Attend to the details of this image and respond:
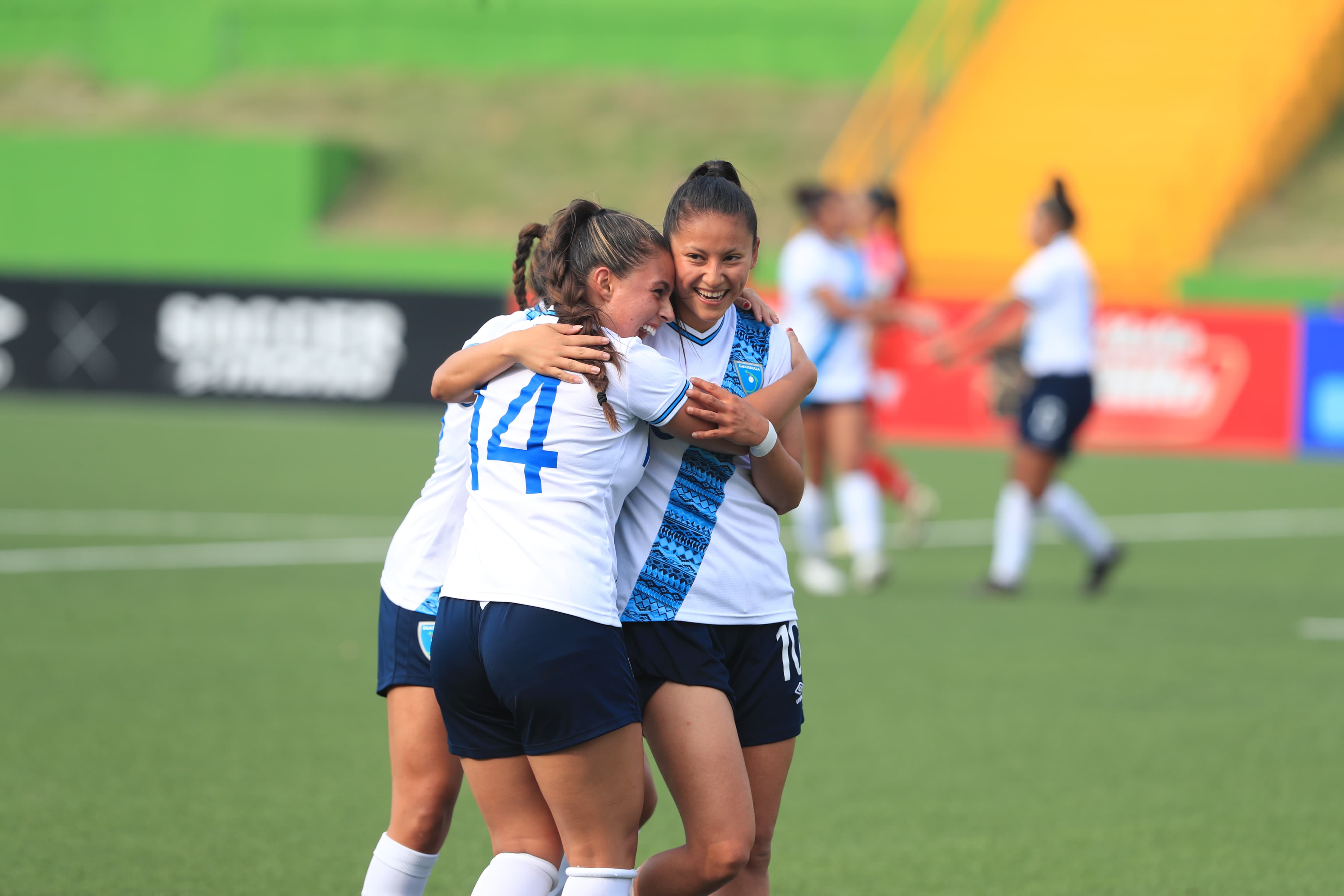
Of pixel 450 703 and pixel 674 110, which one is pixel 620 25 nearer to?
pixel 674 110

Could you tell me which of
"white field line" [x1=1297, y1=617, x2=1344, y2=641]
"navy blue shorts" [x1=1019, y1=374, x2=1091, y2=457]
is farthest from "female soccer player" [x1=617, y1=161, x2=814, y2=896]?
"navy blue shorts" [x1=1019, y1=374, x2=1091, y2=457]

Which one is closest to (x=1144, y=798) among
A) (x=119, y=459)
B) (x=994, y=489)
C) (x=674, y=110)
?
(x=994, y=489)

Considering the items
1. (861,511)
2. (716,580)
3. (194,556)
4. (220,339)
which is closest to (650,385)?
(716,580)

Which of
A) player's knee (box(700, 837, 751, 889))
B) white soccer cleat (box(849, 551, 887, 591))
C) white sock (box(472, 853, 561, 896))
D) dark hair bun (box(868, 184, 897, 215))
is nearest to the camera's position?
white sock (box(472, 853, 561, 896))

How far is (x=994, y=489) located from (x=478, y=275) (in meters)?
10.8

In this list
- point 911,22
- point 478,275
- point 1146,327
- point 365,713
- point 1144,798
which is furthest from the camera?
point 911,22

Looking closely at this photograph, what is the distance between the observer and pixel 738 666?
3.57 metres

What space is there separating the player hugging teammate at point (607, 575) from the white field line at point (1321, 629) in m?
5.68

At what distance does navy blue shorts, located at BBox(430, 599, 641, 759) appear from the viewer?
3088mm

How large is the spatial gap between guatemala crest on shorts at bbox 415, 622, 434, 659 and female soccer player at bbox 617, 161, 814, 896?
0.49m

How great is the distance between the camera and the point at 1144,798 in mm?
5672

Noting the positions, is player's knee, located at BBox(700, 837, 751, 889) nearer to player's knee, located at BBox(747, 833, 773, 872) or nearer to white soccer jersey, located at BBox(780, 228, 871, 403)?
player's knee, located at BBox(747, 833, 773, 872)

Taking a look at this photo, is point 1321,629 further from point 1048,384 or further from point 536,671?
point 536,671

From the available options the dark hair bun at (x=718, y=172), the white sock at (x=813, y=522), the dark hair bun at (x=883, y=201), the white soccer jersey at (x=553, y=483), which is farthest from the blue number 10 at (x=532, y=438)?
the dark hair bun at (x=883, y=201)
